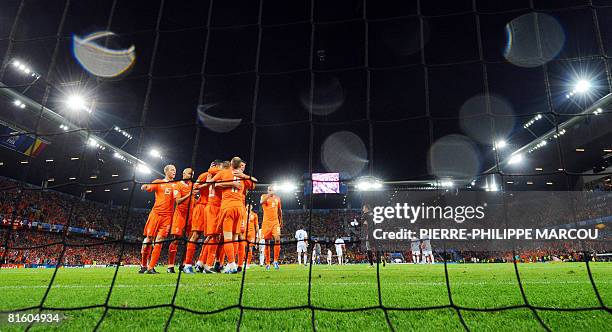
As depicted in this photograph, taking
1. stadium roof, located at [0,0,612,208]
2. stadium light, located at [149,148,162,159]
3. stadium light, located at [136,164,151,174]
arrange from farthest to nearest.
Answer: stadium light, located at [136,164,151,174] < stadium light, located at [149,148,162,159] < stadium roof, located at [0,0,612,208]

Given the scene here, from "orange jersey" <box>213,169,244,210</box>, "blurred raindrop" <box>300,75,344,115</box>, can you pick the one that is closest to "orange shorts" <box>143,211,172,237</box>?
"orange jersey" <box>213,169,244,210</box>

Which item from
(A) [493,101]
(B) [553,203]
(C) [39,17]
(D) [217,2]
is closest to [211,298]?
(D) [217,2]

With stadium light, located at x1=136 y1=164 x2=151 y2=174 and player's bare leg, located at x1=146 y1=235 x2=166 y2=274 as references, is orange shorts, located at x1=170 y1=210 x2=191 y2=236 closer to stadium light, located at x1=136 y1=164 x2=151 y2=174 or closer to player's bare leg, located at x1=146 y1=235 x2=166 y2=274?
player's bare leg, located at x1=146 y1=235 x2=166 y2=274

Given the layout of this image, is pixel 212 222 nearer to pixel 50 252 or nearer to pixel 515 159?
pixel 50 252

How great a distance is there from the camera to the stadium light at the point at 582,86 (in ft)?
41.8

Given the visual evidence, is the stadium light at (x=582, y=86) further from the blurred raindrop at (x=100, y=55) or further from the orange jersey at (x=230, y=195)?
the blurred raindrop at (x=100, y=55)

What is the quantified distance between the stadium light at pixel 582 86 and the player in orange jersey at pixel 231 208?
13.7 metres

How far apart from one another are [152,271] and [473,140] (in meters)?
15.8

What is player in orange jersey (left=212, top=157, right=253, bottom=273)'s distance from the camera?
518 cm

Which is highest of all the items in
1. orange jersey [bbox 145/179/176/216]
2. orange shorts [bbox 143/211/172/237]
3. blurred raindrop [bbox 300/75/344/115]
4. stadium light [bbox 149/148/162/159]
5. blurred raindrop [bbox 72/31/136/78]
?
blurred raindrop [bbox 300/75/344/115]

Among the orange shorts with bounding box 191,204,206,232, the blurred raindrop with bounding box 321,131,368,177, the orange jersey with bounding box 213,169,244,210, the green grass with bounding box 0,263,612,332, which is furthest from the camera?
the blurred raindrop with bounding box 321,131,368,177

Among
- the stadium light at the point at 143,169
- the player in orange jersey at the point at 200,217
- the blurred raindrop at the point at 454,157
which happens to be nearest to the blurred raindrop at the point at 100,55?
the player in orange jersey at the point at 200,217

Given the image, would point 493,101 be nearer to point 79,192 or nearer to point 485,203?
point 485,203

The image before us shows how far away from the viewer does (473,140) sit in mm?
16906
